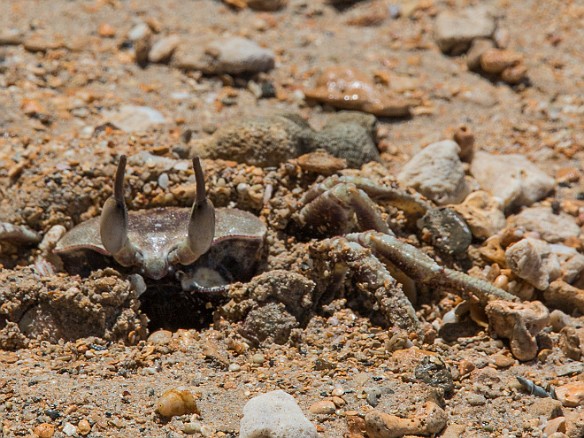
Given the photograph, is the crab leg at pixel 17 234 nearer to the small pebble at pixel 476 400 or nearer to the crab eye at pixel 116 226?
the crab eye at pixel 116 226

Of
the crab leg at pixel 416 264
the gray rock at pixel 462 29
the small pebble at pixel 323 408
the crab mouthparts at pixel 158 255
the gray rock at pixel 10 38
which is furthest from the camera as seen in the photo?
the gray rock at pixel 462 29

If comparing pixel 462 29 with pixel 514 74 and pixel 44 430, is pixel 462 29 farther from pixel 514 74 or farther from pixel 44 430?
pixel 44 430

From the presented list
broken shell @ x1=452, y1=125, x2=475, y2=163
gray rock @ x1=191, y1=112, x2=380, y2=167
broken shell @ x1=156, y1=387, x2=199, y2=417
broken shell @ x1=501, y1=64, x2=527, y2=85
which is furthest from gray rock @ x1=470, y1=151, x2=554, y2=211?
broken shell @ x1=156, y1=387, x2=199, y2=417

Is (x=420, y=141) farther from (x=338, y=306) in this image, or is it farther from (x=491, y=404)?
(x=491, y=404)

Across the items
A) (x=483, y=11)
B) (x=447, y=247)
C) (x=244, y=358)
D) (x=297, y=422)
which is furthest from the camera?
(x=483, y=11)

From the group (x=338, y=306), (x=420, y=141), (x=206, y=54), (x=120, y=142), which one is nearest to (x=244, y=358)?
(x=338, y=306)

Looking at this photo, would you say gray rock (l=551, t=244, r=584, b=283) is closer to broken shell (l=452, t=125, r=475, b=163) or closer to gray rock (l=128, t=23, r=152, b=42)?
broken shell (l=452, t=125, r=475, b=163)

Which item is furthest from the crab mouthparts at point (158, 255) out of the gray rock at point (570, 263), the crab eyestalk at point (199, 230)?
the gray rock at point (570, 263)
